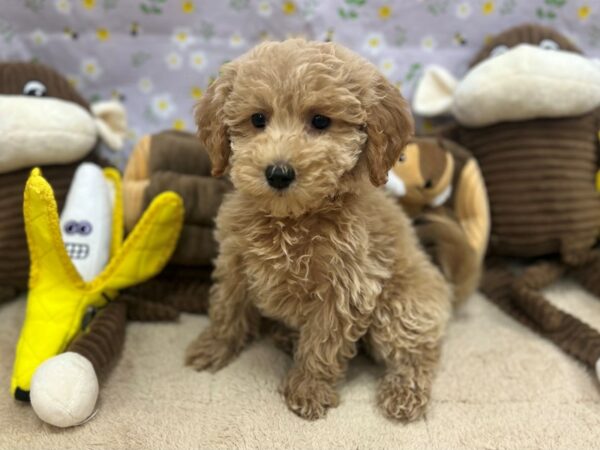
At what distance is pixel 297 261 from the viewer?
1.56m

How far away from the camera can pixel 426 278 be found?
1760 mm

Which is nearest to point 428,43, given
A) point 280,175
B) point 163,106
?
point 163,106

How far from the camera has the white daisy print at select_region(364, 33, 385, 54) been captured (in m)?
2.43

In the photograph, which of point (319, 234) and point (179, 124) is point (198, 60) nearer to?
point (179, 124)

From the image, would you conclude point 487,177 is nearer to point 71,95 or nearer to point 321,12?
point 321,12

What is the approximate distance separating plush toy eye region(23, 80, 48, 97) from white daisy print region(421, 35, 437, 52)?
1.64m

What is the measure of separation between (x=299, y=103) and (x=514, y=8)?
5.08 ft

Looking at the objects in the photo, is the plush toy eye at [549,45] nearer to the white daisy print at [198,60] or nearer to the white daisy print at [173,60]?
the white daisy print at [198,60]

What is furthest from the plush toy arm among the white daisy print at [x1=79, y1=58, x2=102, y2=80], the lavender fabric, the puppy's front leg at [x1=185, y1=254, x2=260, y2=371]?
the white daisy print at [x1=79, y1=58, x2=102, y2=80]

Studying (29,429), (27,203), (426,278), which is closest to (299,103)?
(426,278)

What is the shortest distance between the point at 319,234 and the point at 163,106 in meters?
1.25

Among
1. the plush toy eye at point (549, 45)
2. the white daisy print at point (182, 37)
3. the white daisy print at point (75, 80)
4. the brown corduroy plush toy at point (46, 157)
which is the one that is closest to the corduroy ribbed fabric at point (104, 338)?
the brown corduroy plush toy at point (46, 157)

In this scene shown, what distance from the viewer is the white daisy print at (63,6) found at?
Answer: 2219mm

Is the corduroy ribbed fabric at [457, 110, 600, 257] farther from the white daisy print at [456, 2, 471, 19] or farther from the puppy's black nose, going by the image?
the puppy's black nose
